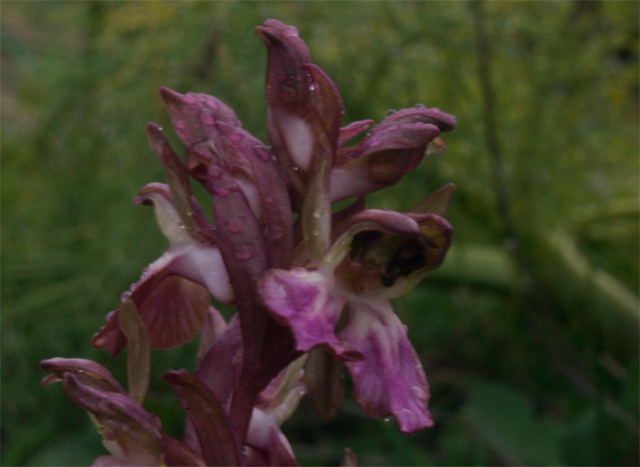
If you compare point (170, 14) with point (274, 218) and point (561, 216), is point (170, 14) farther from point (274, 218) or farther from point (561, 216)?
point (274, 218)

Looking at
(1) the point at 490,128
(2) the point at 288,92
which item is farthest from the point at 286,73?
(1) the point at 490,128

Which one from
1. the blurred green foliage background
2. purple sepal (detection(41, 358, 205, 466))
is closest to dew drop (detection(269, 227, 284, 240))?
purple sepal (detection(41, 358, 205, 466))

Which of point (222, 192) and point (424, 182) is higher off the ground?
point (222, 192)

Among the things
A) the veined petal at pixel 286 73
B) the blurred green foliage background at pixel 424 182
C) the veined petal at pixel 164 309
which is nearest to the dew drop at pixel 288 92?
the veined petal at pixel 286 73

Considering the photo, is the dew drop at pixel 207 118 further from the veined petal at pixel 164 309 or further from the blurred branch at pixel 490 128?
the blurred branch at pixel 490 128

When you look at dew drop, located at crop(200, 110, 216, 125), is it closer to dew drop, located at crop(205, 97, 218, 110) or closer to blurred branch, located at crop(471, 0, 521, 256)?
dew drop, located at crop(205, 97, 218, 110)

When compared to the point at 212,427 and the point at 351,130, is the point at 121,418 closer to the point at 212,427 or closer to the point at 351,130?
the point at 212,427
